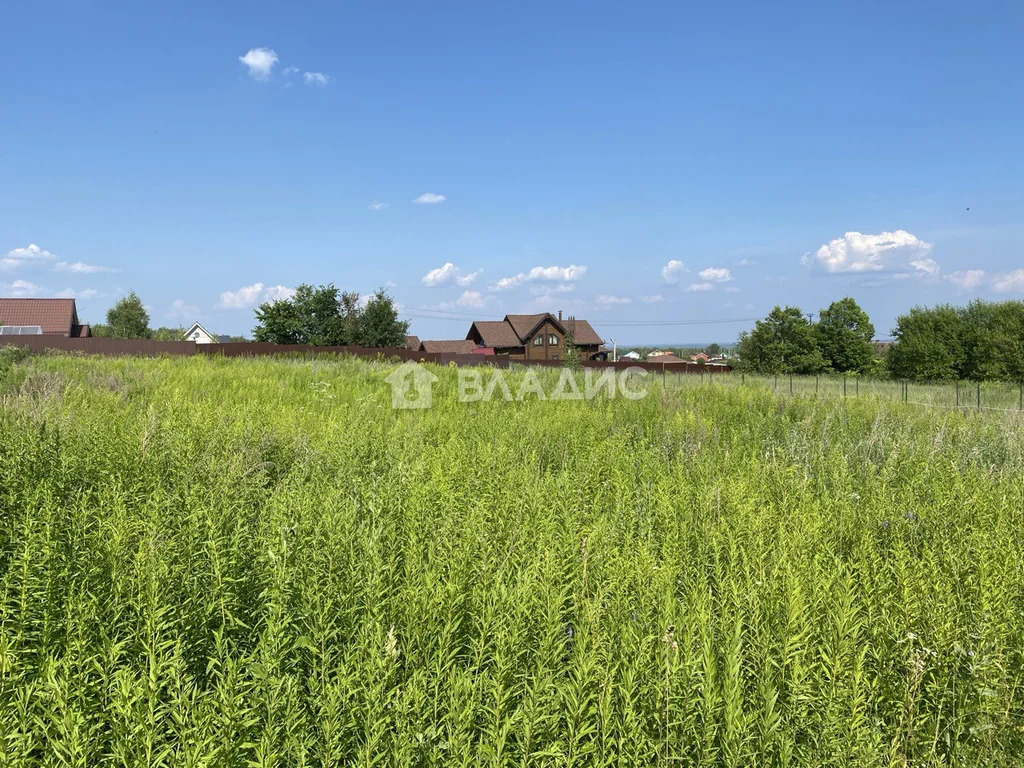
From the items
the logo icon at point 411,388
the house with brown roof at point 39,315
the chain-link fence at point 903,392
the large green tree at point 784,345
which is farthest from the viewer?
the large green tree at point 784,345

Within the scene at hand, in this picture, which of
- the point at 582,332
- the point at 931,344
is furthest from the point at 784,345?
the point at 582,332

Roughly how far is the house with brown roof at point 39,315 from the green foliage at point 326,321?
15774 mm

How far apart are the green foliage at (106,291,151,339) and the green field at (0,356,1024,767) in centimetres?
6990

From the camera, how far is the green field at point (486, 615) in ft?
5.82

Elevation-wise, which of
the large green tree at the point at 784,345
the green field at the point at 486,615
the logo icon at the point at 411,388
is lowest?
the green field at the point at 486,615

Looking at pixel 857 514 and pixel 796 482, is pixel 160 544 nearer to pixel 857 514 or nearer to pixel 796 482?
pixel 857 514

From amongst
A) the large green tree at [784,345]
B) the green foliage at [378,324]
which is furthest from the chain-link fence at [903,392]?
the green foliage at [378,324]

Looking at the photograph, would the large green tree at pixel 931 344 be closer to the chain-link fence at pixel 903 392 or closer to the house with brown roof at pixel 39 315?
the chain-link fence at pixel 903 392

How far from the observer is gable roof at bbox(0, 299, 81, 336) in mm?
48781

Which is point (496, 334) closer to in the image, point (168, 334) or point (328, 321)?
point (328, 321)

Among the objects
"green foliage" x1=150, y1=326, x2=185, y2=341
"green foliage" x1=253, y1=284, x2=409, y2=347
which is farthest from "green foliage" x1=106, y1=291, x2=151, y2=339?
"green foliage" x1=253, y1=284, x2=409, y2=347

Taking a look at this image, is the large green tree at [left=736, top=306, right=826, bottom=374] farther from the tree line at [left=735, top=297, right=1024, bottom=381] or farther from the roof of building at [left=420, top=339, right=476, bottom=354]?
the roof of building at [left=420, top=339, right=476, bottom=354]

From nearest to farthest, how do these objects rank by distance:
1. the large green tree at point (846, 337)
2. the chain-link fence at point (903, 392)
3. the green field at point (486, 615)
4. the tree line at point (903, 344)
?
the green field at point (486, 615), the chain-link fence at point (903, 392), the tree line at point (903, 344), the large green tree at point (846, 337)

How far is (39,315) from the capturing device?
163 feet
